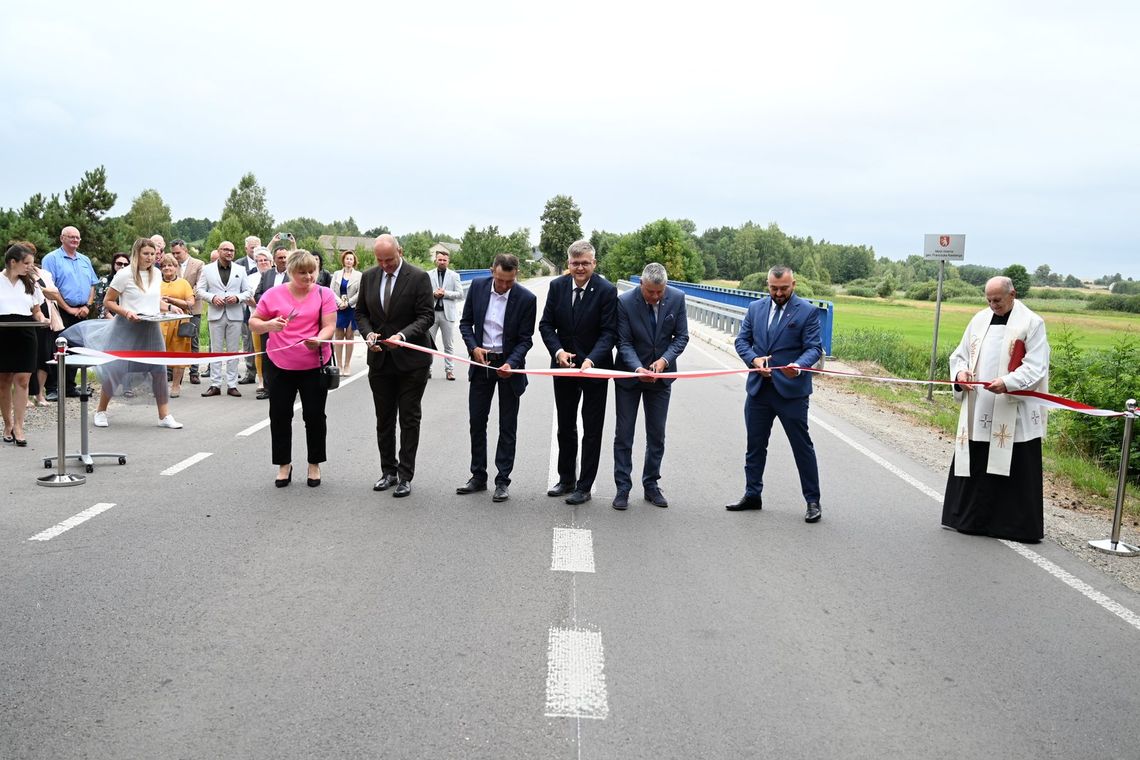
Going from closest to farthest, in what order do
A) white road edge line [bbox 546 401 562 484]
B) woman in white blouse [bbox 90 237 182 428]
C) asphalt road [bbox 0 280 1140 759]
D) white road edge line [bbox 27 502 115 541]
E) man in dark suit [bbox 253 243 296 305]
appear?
asphalt road [bbox 0 280 1140 759] < white road edge line [bbox 27 502 115 541] < white road edge line [bbox 546 401 562 484] < woman in white blouse [bbox 90 237 182 428] < man in dark suit [bbox 253 243 296 305]

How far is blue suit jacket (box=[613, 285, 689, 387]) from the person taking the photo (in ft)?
26.8

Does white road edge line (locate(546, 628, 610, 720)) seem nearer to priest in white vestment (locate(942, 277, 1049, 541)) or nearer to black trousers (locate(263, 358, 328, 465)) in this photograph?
priest in white vestment (locate(942, 277, 1049, 541))

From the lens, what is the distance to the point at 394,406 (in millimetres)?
8375

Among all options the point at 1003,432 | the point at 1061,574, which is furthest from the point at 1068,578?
the point at 1003,432

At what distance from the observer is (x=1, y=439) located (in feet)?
33.1

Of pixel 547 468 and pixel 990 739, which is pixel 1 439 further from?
pixel 990 739

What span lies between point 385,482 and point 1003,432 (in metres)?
4.87

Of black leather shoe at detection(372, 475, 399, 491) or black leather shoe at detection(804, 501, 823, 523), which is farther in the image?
black leather shoe at detection(372, 475, 399, 491)

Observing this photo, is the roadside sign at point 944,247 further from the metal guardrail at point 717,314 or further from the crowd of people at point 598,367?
the crowd of people at point 598,367

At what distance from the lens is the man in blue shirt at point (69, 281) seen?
1274 cm

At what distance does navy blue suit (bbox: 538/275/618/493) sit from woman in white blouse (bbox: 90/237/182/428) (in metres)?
4.48

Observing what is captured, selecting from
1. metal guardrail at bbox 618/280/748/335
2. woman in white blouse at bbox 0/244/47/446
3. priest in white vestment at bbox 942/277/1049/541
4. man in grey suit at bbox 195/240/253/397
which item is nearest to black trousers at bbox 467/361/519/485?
priest in white vestment at bbox 942/277/1049/541

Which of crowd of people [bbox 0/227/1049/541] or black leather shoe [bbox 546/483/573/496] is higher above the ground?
crowd of people [bbox 0/227/1049/541]

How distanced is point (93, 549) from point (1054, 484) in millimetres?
8805
